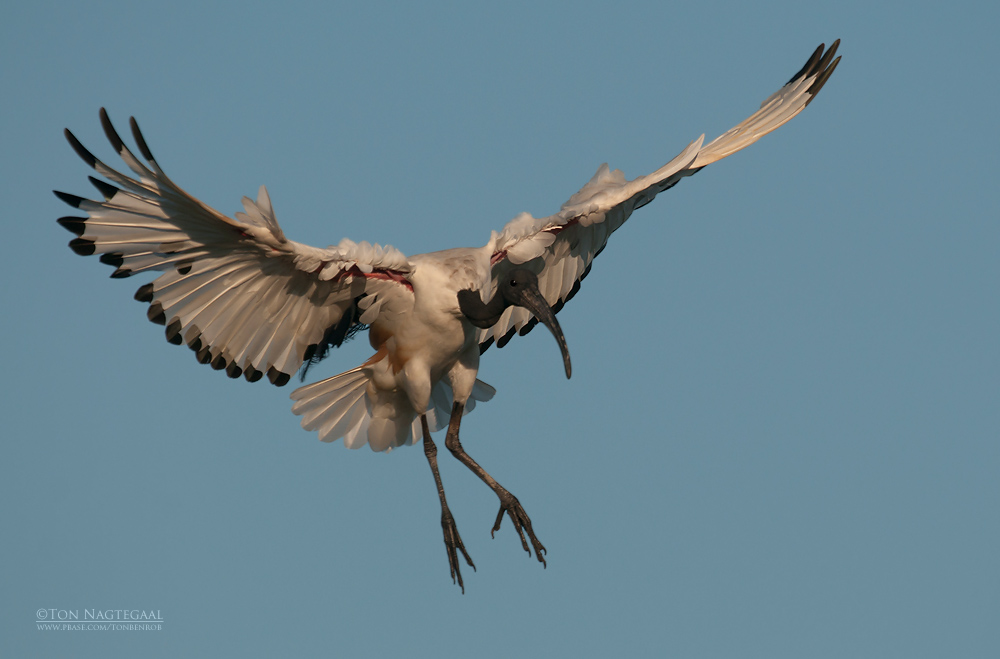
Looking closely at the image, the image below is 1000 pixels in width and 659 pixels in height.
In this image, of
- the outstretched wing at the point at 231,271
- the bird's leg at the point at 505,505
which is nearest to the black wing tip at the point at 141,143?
the outstretched wing at the point at 231,271

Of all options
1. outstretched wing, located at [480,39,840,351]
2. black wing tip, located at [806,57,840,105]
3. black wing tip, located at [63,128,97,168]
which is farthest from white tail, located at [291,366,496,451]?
black wing tip, located at [806,57,840,105]

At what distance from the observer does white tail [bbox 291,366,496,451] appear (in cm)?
936

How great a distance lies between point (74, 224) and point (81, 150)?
591mm

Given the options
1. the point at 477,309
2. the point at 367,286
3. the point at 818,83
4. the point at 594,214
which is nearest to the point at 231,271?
the point at 367,286

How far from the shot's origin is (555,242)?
9.66 metres

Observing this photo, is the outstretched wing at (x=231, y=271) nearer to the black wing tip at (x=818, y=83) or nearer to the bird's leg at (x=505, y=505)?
the bird's leg at (x=505, y=505)

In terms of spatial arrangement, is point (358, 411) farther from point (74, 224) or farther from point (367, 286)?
point (74, 224)

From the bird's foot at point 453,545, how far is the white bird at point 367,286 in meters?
0.01

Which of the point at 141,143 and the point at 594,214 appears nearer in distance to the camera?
the point at 141,143

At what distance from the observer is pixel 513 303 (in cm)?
870

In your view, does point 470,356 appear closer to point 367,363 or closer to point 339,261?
point 367,363

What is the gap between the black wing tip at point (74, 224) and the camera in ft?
25.1

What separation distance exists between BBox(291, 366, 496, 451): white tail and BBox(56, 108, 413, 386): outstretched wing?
306 millimetres

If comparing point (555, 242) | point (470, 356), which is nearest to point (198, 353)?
point (470, 356)
